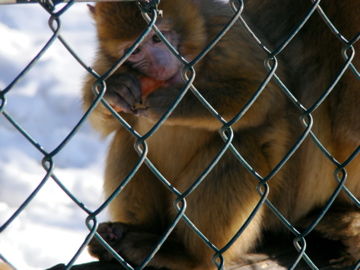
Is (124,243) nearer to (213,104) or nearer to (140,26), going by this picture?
(213,104)

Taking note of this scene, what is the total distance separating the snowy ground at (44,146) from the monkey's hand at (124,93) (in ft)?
6.99

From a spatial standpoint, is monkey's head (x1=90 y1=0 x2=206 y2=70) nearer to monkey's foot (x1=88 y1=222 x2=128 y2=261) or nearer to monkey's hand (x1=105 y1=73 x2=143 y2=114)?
monkey's hand (x1=105 y1=73 x2=143 y2=114)

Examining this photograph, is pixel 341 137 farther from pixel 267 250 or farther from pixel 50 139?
pixel 50 139

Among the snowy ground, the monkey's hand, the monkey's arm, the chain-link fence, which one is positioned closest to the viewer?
the chain-link fence

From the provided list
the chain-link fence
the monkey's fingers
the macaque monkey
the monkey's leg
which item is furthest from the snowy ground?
the chain-link fence

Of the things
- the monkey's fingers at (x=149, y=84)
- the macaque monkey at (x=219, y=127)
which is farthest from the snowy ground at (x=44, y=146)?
the monkey's fingers at (x=149, y=84)

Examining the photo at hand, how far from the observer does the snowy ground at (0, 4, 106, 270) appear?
5707 mm

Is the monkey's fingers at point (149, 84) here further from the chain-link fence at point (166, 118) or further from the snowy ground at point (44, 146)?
the snowy ground at point (44, 146)

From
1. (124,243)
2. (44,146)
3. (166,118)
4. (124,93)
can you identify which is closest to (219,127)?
(124,93)

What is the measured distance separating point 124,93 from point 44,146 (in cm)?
315

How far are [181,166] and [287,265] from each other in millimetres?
685

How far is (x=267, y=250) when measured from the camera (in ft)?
11.7

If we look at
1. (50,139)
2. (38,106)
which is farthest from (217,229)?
(38,106)

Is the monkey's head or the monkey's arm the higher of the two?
the monkey's head
